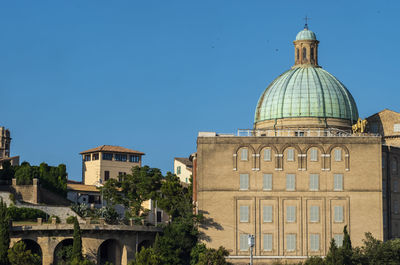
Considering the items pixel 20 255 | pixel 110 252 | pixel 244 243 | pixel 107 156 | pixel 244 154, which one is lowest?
pixel 20 255

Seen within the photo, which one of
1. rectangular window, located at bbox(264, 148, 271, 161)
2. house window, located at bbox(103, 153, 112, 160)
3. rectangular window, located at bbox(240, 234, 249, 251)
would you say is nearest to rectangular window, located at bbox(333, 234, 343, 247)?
rectangular window, located at bbox(240, 234, 249, 251)

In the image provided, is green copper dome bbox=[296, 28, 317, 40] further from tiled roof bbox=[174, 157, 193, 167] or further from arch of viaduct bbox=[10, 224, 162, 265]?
arch of viaduct bbox=[10, 224, 162, 265]

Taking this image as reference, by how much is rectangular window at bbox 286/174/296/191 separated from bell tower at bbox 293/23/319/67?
20.5 metres

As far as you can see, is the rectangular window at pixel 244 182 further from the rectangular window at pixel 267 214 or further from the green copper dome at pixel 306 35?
the green copper dome at pixel 306 35

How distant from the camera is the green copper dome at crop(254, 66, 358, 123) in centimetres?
11256

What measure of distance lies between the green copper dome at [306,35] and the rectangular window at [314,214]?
26.1 m

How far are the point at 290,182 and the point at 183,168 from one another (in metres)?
39.2

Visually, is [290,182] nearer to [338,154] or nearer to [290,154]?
[290,154]

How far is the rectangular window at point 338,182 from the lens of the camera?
335ft

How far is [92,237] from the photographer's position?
10069cm

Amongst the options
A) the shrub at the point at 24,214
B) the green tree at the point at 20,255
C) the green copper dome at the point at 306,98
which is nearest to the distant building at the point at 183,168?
the green copper dome at the point at 306,98

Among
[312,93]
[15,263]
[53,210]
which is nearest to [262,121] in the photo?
[312,93]

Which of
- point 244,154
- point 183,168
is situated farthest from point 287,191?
point 183,168

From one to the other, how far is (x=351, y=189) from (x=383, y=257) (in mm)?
10012
